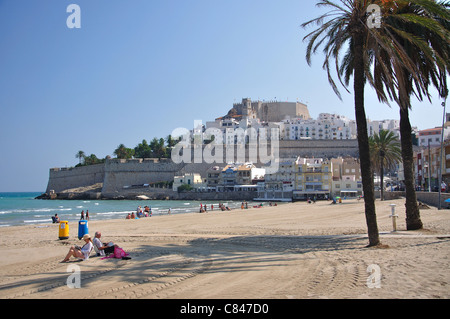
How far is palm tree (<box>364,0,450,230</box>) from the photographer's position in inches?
397

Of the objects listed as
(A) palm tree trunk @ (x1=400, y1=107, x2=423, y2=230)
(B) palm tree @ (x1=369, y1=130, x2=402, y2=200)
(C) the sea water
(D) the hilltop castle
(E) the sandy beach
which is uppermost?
(D) the hilltop castle

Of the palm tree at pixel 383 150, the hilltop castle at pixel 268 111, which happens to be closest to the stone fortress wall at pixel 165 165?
the hilltop castle at pixel 268 111

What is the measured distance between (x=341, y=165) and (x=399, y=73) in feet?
205

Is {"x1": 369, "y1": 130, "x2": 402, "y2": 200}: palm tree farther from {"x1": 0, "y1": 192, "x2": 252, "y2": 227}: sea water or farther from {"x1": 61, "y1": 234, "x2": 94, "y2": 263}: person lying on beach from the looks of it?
{"x1": 61, "y1": 234, "x2": 94, "y2": 263}: person lying on beach

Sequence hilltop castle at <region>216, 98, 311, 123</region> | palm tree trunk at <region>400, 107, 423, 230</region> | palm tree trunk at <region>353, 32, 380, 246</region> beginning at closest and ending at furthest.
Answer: palm tree trunk at <region>353, 32, 380, 246</region>, palm tree trunk at <region>400, 107, 423, 230</region>, hilltop castle at <region>216, 98, 311, 123</region>

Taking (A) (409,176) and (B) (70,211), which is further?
(B) (70,211)

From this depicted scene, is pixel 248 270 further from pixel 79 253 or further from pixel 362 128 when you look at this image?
pixel 362 128

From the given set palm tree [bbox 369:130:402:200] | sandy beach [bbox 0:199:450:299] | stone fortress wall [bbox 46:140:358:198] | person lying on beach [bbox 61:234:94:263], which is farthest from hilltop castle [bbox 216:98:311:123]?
person lying on beach [bbox 61:234:94:263]

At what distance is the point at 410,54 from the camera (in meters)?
12.0

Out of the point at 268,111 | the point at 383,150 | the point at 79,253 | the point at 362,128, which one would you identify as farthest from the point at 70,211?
the point at 268,111

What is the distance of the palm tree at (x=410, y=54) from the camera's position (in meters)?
10.1

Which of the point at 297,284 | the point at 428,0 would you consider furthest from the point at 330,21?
the point at 297,284
